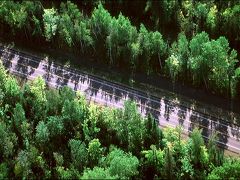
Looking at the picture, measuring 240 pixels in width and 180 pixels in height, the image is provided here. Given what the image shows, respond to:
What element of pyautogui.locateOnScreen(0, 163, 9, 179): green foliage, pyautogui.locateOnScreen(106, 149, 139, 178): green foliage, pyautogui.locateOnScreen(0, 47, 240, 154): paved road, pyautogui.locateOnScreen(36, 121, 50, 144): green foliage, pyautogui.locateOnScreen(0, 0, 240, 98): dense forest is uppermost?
pyautogui.locateOnScreen(0, 0, 240, 98): dense forest

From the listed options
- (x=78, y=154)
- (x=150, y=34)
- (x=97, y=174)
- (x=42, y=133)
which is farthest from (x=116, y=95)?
(x=97, y=174)

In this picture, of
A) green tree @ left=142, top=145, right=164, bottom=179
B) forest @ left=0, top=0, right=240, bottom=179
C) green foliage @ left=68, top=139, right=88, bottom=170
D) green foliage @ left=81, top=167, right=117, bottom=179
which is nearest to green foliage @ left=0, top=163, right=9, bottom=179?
forest @ left=0, top=0, right=240, bottom=179

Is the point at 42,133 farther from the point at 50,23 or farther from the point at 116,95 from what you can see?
the point at 50,23

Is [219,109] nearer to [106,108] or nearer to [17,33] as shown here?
[106,108]

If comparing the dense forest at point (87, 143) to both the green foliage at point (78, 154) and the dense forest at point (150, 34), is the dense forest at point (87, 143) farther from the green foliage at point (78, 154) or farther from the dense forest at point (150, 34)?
the dense forest at point (150, 34)

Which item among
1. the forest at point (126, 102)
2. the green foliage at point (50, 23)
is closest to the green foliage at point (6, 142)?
the forest at point (126, 102)

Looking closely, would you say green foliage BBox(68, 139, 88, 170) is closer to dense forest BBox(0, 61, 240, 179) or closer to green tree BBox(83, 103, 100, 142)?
dense forest BBox(0, 61, 240, 179)

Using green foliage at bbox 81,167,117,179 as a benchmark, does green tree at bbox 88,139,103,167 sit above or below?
above

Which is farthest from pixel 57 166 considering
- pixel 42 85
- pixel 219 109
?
pixel 219 109
